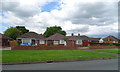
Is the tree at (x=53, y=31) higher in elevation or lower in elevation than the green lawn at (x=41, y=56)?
higher

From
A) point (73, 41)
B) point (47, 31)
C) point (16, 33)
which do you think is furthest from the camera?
point (47, 31)

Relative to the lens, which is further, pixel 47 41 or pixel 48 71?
pixel 47 41

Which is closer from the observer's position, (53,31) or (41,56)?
(41,56)

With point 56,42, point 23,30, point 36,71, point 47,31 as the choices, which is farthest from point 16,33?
point 36,71

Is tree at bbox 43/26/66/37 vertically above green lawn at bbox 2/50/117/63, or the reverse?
tree at bbox 43/26/66/37

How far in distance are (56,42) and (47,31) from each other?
124 feet

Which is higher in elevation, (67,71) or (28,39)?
(28,39)

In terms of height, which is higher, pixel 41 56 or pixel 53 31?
pixel 53 31

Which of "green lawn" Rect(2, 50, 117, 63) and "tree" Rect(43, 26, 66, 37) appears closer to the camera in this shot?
"green lawn" Rect(2, 50, 117, 63)

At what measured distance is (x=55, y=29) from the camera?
71938 millimetres

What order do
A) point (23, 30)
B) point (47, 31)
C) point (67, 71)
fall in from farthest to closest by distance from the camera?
point (47, 31), point (23, 30), point (67, 71)

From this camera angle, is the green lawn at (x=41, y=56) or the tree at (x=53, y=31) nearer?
the green lawn at (x=41, y=56)

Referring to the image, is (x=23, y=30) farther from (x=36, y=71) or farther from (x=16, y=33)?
(x=36, y=71)

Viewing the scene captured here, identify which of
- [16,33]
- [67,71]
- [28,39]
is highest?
[16,33]
